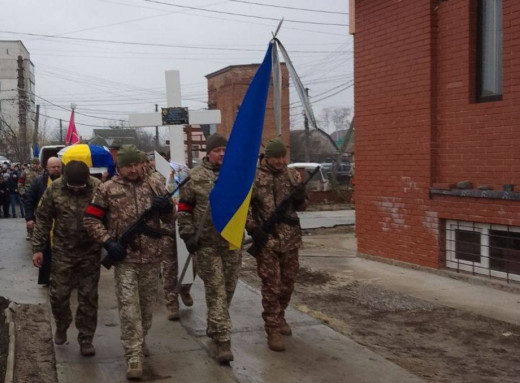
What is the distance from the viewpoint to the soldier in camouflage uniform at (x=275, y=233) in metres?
5.60

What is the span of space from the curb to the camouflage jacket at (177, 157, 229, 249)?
67.2 inches

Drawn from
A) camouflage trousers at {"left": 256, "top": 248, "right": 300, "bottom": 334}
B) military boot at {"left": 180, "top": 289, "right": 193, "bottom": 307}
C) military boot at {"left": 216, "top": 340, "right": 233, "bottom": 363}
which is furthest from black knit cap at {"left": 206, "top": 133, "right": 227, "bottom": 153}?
military boot at {"left": 180, "top": 289, "right": 193, "bottom": 307}

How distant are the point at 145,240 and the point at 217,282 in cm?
74

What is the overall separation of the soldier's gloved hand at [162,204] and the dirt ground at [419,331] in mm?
2320

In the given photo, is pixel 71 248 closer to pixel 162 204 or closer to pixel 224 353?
pixel 162 204

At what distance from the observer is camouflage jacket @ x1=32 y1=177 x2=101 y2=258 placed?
5500 mm

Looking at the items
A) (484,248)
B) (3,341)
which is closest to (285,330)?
(3,341)

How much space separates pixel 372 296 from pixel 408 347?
193 centimetres

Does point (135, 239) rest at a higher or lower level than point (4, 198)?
Answer: higher

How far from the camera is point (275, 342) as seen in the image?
18.2ft

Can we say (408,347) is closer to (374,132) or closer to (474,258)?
(474,258)

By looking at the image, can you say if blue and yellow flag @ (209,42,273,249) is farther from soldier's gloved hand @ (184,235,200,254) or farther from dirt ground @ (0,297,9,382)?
dirt ground @ (0,297,9,382)

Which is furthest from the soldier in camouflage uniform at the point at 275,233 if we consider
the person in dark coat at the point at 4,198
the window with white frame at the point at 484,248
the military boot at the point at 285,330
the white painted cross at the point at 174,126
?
the person in dark coat at the point at 4,198

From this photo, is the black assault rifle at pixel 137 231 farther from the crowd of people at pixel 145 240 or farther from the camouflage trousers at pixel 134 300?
the camouflage trousers at pixel 134 300
